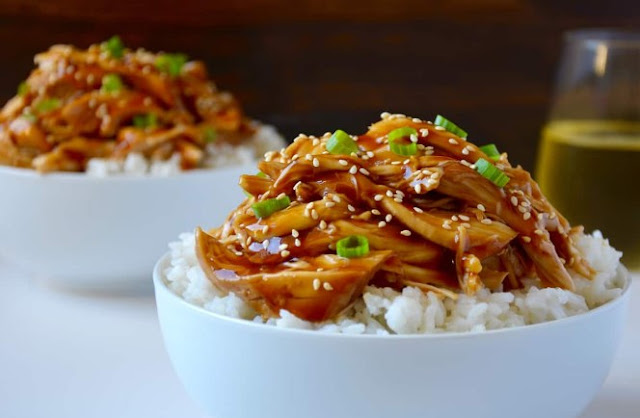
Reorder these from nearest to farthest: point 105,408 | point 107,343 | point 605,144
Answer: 1. point 105,408
2. point 107,343
3. point 605,144

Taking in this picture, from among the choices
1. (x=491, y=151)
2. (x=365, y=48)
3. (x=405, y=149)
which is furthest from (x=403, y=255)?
(x=365, y=48)

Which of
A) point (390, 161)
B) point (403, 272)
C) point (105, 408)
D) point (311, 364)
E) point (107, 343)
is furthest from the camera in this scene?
point (107, 343)

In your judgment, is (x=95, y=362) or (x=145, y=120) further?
(x=145, y=120)

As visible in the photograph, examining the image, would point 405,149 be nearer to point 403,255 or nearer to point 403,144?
point 403,144

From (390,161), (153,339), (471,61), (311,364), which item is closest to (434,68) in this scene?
(471,61)

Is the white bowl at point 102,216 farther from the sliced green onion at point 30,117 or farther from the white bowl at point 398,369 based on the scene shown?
the white bowl at point 398,369

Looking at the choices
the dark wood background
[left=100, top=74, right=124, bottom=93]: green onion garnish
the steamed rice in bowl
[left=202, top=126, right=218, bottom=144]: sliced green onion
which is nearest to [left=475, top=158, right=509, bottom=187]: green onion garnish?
the steamed rice in bowl

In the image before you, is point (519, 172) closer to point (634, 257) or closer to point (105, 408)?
point (105, 408)

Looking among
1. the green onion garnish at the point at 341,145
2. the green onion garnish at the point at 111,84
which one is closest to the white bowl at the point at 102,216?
the green onion garnish at the point at 111,84
